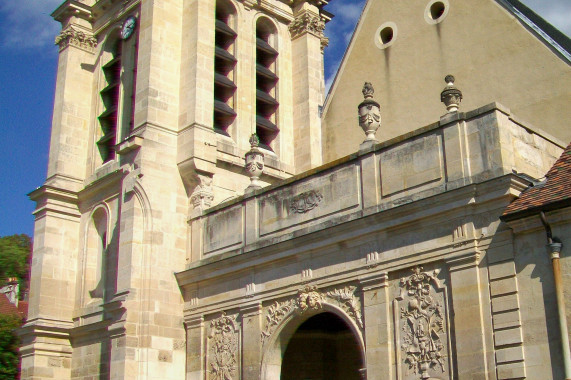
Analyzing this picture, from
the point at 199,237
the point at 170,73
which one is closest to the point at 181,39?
the point at 170,73

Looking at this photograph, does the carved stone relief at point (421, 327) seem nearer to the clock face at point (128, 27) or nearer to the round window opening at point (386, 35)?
the round window opening at point (386, 35)

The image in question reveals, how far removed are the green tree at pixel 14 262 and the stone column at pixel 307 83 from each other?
20941 millimetres

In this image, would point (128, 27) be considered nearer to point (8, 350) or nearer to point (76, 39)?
point (76, 39)

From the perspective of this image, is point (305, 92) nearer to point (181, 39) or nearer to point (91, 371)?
point (181, 39)

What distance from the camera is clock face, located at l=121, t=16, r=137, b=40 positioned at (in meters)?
24.5

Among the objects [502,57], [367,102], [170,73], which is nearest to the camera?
[367,102]

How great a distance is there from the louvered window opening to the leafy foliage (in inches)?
261

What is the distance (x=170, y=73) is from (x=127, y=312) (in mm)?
6874

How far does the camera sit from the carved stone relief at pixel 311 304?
16.5 meters

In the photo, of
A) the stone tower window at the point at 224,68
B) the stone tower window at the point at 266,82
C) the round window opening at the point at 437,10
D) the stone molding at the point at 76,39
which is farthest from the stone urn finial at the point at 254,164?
the stone molding at the point at 76,39

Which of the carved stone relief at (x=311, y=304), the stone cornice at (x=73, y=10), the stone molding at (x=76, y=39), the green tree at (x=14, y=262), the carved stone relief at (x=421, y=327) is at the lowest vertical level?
the carved stone relief at (x=421, y=327)

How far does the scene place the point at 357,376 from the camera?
838 inches

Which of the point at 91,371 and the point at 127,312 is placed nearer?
the point at 127,312

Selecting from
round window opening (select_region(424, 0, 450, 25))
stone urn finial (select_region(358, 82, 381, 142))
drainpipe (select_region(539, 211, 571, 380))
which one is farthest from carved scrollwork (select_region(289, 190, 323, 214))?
round window opening (select_region(424, 0, 450, 25))
